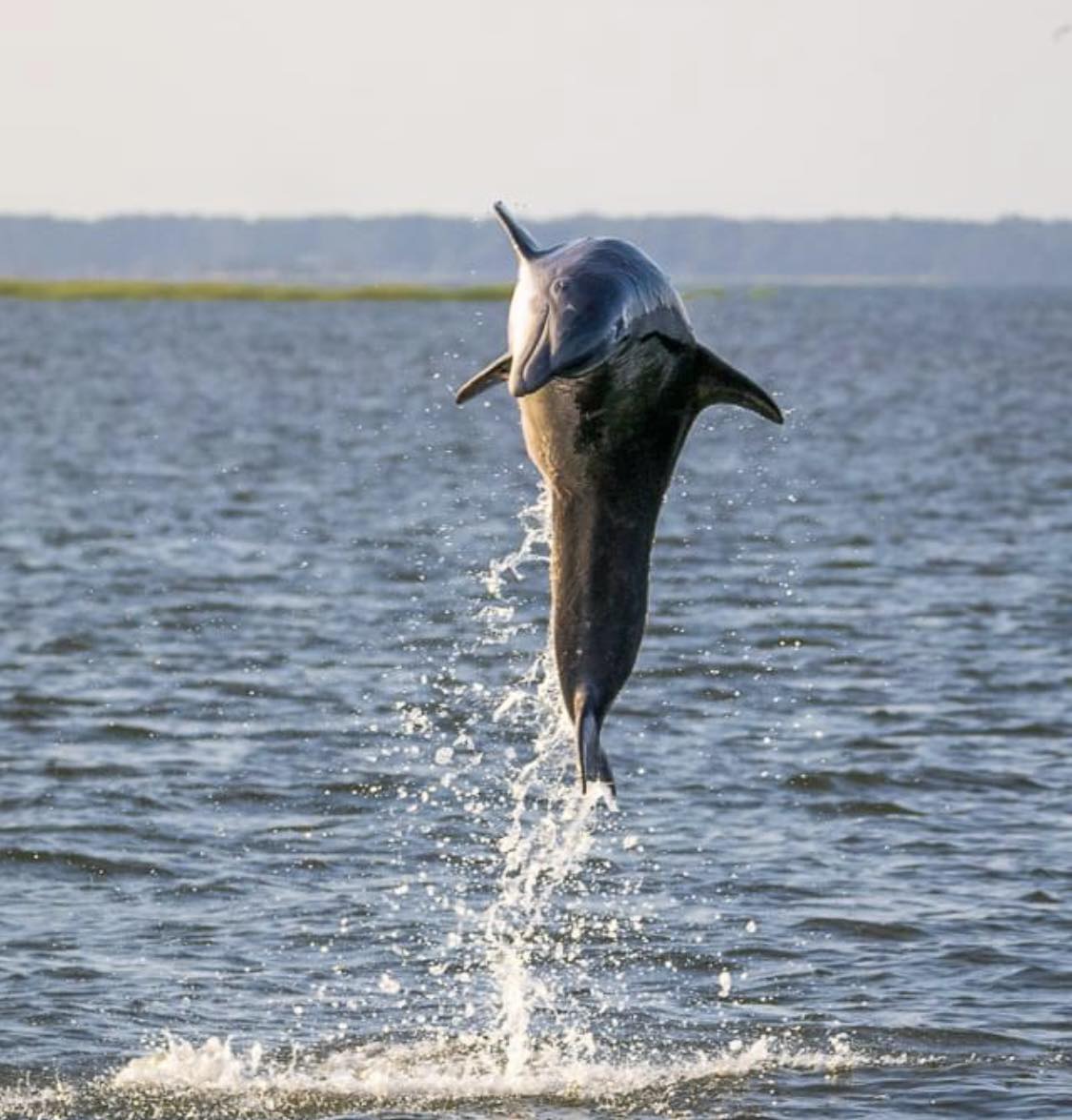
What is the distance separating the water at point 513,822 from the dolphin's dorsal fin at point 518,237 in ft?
11.1

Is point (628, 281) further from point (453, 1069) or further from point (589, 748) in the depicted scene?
point (453, 1069)

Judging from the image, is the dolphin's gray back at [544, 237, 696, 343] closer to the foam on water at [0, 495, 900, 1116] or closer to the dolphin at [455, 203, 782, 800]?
the dolphin at [455, 203, 782, 800]

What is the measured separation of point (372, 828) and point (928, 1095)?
799 cm

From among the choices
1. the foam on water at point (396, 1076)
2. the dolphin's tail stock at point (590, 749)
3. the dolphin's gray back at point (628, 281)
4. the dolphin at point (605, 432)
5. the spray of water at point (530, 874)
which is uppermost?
the dolphin's gray back at point (628, 281)

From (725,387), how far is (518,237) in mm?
1203

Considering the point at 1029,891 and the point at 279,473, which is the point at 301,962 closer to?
the point at 1029,891

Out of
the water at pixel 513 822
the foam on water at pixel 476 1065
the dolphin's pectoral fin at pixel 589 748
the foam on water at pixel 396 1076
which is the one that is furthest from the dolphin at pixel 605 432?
the foam on water at pixel 396 1076

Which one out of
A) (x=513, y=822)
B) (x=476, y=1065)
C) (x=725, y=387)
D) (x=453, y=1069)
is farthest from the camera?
(x=513, y=822)

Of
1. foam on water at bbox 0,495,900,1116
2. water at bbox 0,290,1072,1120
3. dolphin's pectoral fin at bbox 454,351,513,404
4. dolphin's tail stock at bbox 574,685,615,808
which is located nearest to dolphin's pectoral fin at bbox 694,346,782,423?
dolphin's pectoral fin at bbox 454,351,513,404

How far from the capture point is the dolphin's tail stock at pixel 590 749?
13.4 metres

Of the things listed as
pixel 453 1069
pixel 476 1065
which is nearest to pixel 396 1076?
pixel 453 1069

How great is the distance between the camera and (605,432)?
13.2 m

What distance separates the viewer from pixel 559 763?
2909cm

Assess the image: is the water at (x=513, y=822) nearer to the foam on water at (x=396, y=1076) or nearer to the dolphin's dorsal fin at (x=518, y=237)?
the foam on water at (x=396, y=1076)
